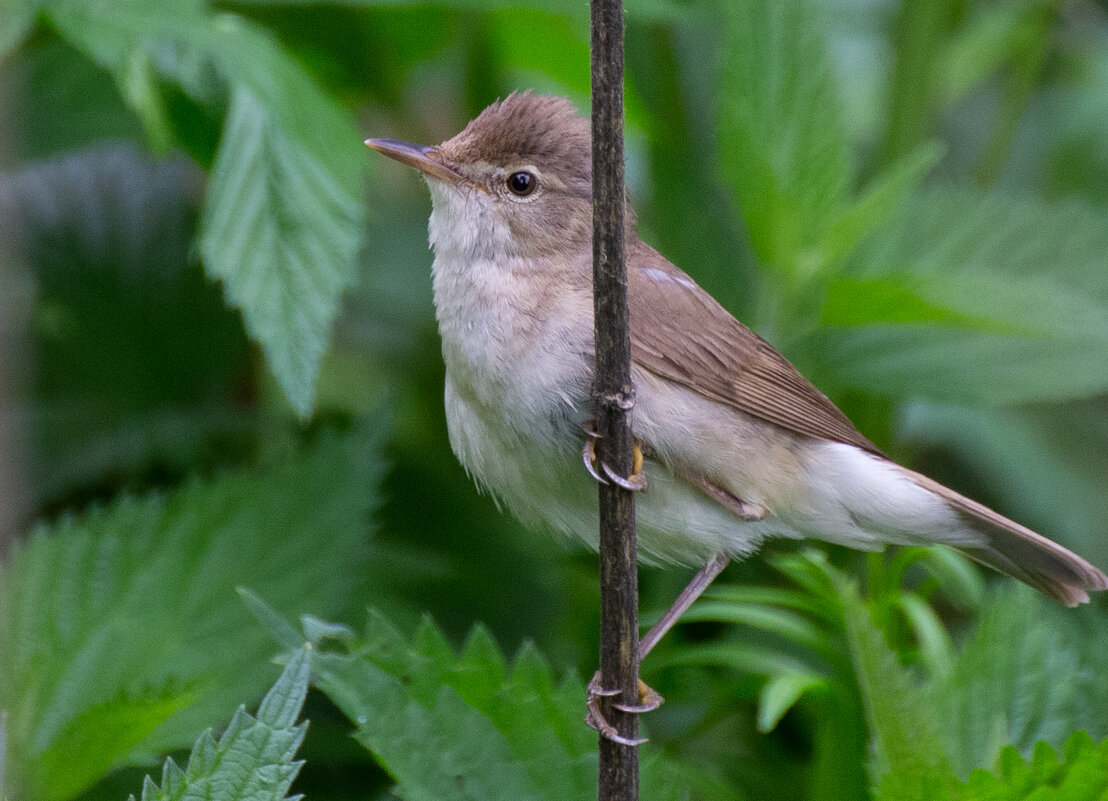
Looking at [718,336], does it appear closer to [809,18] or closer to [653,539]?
[653,539]

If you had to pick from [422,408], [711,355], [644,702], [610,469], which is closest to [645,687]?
[644,702]

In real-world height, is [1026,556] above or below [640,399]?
below

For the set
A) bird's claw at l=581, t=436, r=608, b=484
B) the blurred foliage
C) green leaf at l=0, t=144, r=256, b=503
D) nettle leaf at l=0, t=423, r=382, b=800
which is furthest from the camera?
green leaf at l=0, t=144, r=256, b=503

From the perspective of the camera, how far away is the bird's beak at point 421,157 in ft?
7.61

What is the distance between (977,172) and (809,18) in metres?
1.61

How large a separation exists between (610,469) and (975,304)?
1164 millimetres

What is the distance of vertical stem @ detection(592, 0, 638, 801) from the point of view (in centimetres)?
149

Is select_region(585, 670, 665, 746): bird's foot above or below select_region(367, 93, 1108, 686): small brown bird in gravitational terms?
below

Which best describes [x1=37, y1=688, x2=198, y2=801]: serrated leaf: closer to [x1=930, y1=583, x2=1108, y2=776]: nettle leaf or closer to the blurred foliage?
the blurred foliage

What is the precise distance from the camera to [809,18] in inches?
104

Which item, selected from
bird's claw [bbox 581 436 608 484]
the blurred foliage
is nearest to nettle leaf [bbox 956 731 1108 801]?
the blurred foliage

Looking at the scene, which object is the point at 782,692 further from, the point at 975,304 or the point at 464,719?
the point at 975,304

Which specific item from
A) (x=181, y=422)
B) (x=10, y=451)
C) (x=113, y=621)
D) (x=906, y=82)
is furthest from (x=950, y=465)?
(x=10, y=451)

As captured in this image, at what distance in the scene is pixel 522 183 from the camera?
2426 millimetres
